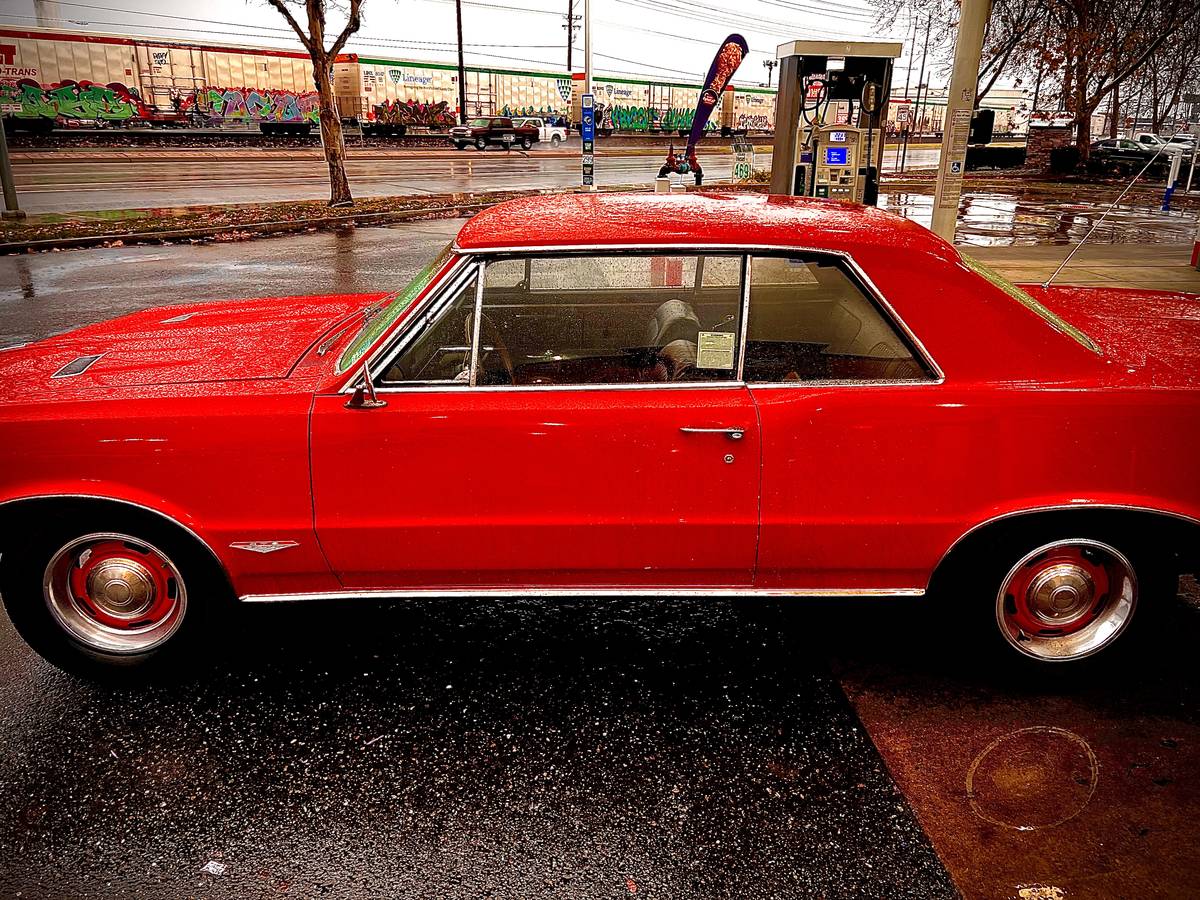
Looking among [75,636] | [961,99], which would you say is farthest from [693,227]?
[961,99]

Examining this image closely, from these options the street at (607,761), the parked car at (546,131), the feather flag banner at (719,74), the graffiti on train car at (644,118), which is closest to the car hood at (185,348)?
the street at (607,761)

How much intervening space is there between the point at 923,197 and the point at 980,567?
71.3 feet

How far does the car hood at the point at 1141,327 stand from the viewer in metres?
2.63

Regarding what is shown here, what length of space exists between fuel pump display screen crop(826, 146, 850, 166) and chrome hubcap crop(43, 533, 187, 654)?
35.3 feet

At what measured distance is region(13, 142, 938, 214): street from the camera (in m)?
18.2

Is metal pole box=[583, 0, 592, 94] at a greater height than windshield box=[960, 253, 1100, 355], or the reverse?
metal pole box=[583, 0, 592, 94]

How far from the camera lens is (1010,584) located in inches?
109

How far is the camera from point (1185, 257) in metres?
11.8

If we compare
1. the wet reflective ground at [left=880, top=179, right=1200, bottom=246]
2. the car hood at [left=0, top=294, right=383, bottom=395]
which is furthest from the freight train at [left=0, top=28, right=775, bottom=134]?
the car hood at [left=0, top=294, right=383, bottom=395]

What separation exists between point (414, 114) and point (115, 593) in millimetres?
44622

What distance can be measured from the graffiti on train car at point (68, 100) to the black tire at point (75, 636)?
36.2 m

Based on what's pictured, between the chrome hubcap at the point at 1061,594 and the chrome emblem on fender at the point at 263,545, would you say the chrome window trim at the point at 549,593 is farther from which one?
the chrome hubcap at the point at 1061,594

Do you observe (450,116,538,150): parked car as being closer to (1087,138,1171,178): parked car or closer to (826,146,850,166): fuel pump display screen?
(1087,138,1171,178): parked car

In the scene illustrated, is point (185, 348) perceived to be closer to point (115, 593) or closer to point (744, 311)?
point (115, 593)
